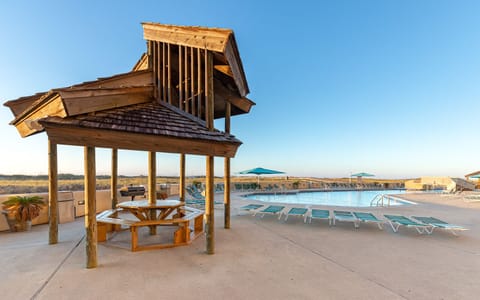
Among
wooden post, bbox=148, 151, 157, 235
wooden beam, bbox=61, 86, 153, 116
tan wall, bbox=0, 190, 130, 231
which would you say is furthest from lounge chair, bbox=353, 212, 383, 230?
tan wall, bbox=0, 190, 130, 231

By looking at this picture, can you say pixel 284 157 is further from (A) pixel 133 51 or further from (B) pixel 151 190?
(B) pixel 151 190

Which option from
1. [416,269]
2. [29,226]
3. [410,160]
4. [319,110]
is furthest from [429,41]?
[410,160]

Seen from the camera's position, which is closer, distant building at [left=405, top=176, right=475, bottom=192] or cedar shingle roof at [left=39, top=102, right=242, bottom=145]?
cedar shingle roof at [left=39, top=102, right=242, bottom=145]

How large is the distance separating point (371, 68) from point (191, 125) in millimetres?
17171

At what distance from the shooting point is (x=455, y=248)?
4.91m

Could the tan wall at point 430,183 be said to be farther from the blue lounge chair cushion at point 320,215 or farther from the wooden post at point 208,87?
the wooden post at point 208,87

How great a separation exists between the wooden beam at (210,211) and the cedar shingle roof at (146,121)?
738 mm

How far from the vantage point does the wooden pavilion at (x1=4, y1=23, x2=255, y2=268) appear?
3500mm

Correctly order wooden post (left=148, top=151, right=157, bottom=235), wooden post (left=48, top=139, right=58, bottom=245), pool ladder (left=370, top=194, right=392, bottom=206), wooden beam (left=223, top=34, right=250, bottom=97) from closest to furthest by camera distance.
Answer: wooden beam (left=223, top=34, right=250, bottom=97) < wooden post (left=48, top=139, right=58, bottom=245) < wooden post (left=148, top=151, right=157, bottom=235) < pool ladder (left=370, top=194, right=392, bottom=206)

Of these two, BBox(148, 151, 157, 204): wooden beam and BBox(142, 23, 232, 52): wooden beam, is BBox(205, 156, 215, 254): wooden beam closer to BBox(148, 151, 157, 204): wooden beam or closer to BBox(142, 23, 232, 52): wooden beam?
BBox(148, 151, 157, 204): wooden beam

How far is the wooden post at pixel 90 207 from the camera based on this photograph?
11.9 ft

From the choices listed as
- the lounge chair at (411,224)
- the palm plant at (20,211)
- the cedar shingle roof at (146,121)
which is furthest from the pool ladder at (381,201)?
the palm plant at (20,211)

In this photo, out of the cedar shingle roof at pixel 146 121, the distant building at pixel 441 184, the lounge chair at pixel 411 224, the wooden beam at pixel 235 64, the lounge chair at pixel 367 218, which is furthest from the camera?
the distant building at pixel 441 184

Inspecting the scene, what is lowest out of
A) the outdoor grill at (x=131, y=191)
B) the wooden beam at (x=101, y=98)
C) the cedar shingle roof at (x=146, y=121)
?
the outdoor grill at (x=131, y=191)
